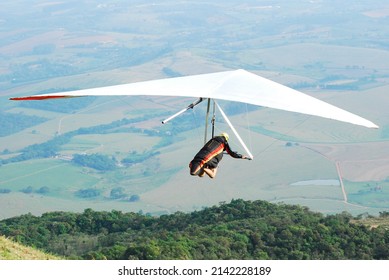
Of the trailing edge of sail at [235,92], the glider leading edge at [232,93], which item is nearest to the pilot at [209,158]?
the glider leading edge at [232,93]

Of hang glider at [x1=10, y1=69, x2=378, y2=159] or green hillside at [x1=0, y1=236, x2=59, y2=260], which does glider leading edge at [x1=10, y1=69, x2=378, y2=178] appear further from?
green hillside at [x1=0, y1=236, x2=59, y2=260]

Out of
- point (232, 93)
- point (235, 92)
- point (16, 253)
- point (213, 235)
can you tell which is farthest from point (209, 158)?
point (213, 235)

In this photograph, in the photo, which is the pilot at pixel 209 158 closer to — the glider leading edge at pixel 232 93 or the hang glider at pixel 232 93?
the glider leading edge at pixel 232 93

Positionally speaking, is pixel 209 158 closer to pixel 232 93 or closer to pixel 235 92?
pixel 232 93

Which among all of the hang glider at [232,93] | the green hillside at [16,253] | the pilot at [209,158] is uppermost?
the hang glider at [232,93]

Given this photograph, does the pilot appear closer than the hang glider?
Yes

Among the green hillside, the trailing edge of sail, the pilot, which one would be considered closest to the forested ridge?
the trailing edge of sail
